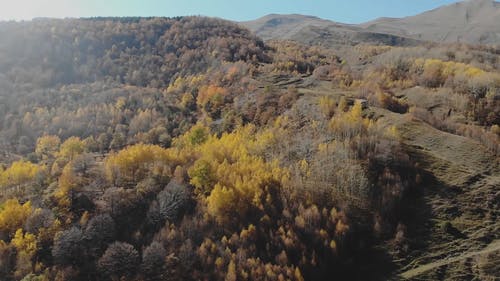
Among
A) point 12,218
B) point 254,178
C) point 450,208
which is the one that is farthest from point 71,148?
point 450,208

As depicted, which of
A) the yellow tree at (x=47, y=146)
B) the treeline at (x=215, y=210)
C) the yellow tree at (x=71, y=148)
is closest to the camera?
the treeline at (x=215, y=210)

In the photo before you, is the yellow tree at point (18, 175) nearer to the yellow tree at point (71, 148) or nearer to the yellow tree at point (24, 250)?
the yellow tree at point (71, 148)

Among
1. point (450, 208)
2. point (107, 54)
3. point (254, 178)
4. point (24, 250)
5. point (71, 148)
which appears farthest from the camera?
point (107, 54)

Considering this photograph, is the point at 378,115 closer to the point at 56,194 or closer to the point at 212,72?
the point at 56,194

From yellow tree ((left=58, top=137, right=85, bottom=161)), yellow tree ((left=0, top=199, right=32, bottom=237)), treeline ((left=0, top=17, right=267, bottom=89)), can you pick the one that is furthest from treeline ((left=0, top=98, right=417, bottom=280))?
treeline ((left=0, top=17, right=267, bottom=89))

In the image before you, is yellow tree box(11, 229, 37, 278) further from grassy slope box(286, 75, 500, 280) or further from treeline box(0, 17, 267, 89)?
treeline box(0, 17, 267, 89)

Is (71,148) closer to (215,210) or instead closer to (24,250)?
(24,250)

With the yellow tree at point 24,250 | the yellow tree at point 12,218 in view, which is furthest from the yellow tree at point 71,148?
the yellow tree at point 24,250

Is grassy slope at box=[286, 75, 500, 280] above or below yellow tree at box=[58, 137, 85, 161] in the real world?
above

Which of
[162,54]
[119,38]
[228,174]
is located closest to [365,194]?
[228,174]
